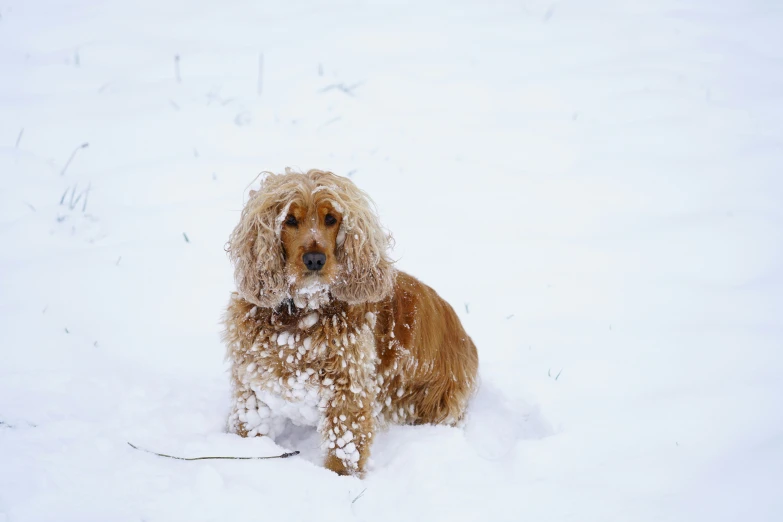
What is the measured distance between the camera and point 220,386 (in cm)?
328

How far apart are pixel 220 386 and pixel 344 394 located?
0.89 metres

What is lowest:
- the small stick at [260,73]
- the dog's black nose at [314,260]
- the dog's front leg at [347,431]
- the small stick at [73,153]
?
the dog's front leg at [347,431]

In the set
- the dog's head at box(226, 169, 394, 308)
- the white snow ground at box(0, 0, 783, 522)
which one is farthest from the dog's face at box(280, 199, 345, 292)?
the white snow ground at box(0, 0, 783, 522)

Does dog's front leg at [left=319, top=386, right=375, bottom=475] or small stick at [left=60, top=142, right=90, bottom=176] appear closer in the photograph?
dog's front leg at [left=319, top=386, right=375, bottom=475]

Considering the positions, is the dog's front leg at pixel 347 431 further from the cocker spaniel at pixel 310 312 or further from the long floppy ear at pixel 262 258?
the long floppy ear at pixel 262 258

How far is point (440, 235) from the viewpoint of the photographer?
4.95 meters

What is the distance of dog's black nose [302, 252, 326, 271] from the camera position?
2504mm

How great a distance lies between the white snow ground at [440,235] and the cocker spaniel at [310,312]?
0.73ft

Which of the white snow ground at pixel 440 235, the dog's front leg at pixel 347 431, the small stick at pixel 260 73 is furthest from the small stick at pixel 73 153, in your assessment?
the dog's front leg at pixel 347 431

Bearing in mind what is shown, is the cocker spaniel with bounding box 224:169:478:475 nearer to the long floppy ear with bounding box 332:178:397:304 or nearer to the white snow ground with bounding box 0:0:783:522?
the long floppy ear with bounding box 332:178:397:304

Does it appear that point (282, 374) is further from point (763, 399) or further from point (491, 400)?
point (763, 399)

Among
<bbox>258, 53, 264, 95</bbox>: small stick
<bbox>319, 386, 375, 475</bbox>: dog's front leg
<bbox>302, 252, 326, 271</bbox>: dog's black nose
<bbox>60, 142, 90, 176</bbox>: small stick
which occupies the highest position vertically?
<bbox>302, 252, 326, 271</bbox>: dog's black nose

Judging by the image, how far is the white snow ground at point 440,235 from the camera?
2.66m

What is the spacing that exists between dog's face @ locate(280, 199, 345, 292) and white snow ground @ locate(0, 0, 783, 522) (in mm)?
849
